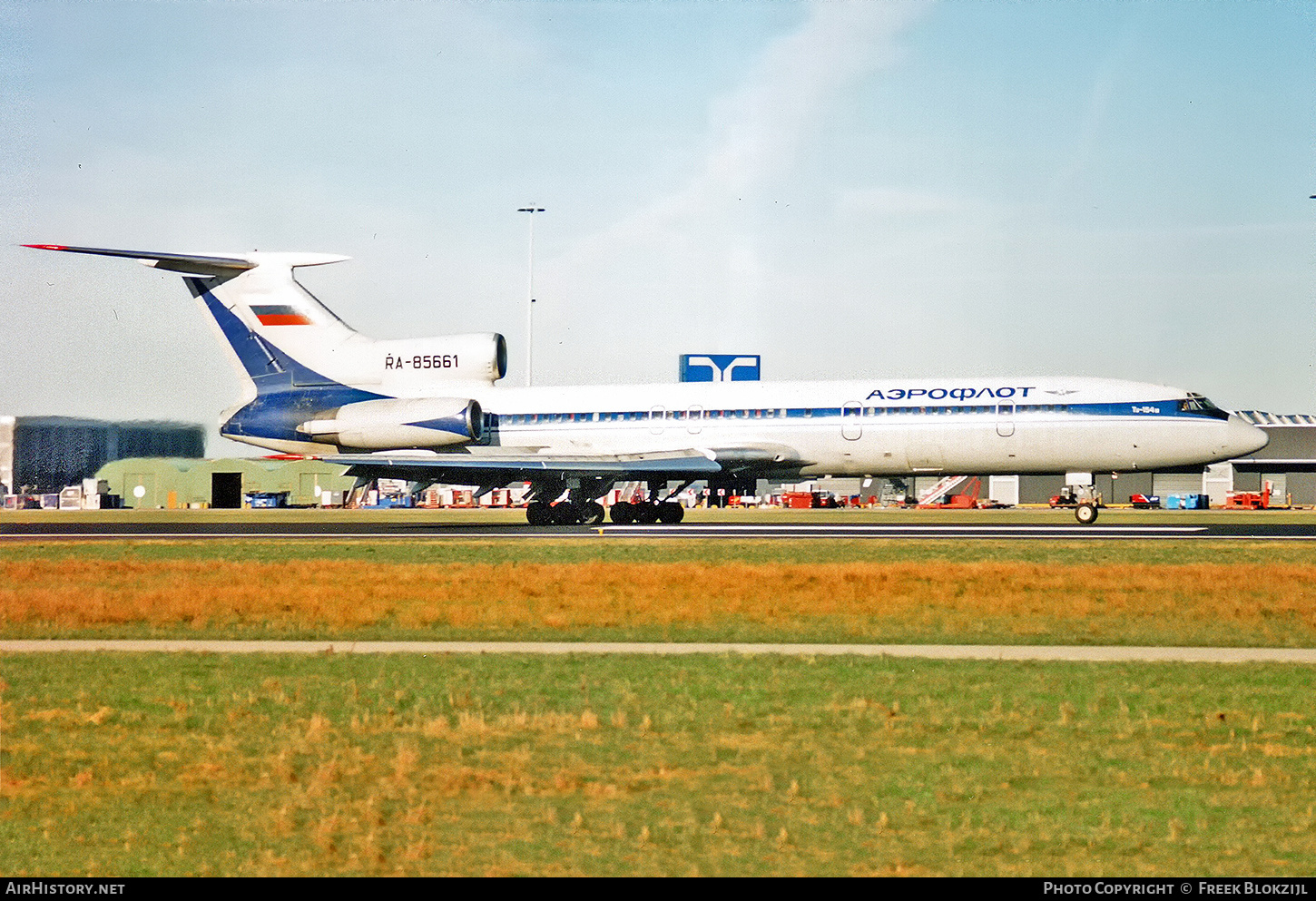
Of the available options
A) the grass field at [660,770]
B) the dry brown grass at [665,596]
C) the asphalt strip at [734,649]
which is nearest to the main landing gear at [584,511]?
the dry brown grass at [665,596]

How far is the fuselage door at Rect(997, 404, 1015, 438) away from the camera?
130 ft

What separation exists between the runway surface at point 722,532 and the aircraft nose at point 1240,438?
7.85 feet

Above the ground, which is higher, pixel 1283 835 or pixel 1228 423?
pixel 1228 423

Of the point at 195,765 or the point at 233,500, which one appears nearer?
the point at 195,765

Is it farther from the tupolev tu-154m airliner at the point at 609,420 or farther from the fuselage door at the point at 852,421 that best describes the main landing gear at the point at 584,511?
the fuselage door at the point at 852,421

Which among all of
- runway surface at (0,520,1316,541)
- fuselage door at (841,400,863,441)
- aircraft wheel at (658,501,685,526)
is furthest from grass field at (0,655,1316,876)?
aircraft wheel at (658,501,685,526)

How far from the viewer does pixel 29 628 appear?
16781mm

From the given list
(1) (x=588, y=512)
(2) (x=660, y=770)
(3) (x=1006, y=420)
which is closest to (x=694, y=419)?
(1) (x=588, y=512)

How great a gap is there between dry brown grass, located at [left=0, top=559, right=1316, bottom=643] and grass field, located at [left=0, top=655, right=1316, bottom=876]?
407cm

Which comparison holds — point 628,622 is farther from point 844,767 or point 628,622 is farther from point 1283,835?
point 1283,835

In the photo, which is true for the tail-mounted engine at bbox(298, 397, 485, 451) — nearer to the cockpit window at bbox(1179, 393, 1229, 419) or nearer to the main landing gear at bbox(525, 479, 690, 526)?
the main landing gear at bbox(525, 479, 690, 526)

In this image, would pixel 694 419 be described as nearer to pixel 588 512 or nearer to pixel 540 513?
pixel 588 512
